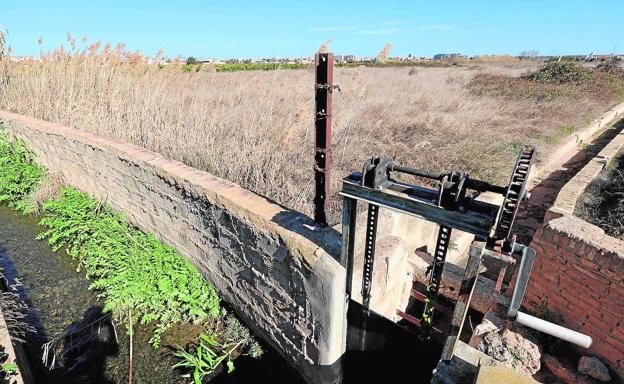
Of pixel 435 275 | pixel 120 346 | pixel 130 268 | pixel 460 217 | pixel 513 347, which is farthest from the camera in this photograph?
pixel 130 268

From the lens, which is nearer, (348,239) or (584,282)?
(348,239)

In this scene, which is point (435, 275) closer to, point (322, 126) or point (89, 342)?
point (322, 126)

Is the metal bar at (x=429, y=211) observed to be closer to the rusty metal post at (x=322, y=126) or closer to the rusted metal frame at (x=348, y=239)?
the rusted metal frame at (x=348, y=239)

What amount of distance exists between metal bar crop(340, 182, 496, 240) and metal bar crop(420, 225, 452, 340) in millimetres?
149

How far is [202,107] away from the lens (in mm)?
5695

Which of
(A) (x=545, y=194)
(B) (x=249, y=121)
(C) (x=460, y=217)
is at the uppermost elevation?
(C) (x=460, y=217)

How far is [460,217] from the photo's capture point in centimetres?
164

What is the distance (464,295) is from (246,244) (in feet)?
5.94

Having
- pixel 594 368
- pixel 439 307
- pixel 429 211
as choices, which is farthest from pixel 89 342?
pixel 594 368

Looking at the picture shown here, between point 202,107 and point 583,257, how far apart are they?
5.56 m

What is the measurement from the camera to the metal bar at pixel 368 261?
2.18 m

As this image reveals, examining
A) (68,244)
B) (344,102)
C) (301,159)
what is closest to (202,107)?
(301,159)

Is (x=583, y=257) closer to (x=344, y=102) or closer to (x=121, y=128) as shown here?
(x=344, y=102)

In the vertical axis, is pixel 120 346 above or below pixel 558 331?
below
